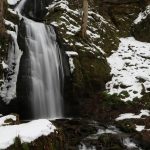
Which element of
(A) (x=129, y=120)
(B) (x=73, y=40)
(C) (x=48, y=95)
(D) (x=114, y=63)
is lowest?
(A) (x=129, y=120)

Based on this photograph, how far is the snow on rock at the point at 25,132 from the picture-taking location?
868 centimetres

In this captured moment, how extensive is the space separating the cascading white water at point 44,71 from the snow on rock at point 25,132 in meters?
7.61

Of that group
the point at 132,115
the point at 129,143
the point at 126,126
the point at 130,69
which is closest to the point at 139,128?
the point at 126,126

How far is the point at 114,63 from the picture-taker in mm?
21672

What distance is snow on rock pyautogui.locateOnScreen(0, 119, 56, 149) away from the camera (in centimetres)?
868

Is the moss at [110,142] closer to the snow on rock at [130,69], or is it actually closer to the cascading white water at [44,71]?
the cascading white water at [44,71]

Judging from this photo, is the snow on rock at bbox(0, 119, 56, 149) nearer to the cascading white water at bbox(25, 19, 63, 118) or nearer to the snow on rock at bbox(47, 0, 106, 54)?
the cascading white water at bbox(25, 19, 63, 118)

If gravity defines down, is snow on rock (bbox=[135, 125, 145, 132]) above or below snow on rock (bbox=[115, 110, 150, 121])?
below

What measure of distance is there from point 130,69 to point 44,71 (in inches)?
202

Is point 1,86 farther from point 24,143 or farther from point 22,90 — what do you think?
point 24,143

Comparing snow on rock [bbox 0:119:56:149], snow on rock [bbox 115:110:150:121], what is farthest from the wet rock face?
snow on rock [bbox 0:119:56:149]

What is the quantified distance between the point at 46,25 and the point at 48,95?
434 centimetres

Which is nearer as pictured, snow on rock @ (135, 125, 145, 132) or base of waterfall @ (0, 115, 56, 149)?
base of waterfall @ (0, 115, 56, 149)

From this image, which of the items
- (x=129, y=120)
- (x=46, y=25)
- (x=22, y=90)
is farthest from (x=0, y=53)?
(x=129, y=120)
